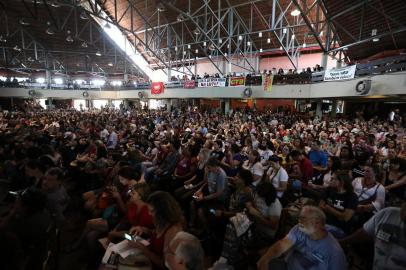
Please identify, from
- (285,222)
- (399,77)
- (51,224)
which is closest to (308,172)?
(285,222)

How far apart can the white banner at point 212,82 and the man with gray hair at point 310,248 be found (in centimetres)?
1787

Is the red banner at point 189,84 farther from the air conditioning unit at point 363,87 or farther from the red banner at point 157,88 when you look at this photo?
the air conditioning unit at point 363,87

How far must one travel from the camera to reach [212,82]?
20078 mm

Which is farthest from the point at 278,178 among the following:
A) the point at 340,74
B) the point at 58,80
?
the point at 58,80

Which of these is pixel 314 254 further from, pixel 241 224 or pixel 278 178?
pixel 278 178

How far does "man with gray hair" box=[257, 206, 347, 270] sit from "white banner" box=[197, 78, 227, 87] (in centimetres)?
1787

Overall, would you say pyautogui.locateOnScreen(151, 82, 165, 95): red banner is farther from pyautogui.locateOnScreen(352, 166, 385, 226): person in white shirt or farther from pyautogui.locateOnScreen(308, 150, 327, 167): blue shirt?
pyautogui.locateOnScreen(352, 166, 385, 226): person in white shirt

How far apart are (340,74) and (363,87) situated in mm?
1868

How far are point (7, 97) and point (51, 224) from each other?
30.4 m

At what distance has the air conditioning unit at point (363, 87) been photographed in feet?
35.6

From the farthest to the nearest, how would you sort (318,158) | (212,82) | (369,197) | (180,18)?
(212,82) < (180,18) < (318,158) < (369,197)

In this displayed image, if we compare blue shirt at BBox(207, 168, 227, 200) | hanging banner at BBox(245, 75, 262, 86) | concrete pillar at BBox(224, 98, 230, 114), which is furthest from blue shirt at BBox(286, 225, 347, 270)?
concrete pillar at BBox(224, 98, 230, 114)

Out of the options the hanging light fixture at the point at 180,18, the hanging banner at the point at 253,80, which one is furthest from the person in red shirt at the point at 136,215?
the hanging light fixture at the point at 180,18

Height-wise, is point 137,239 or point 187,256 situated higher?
point 187,256
